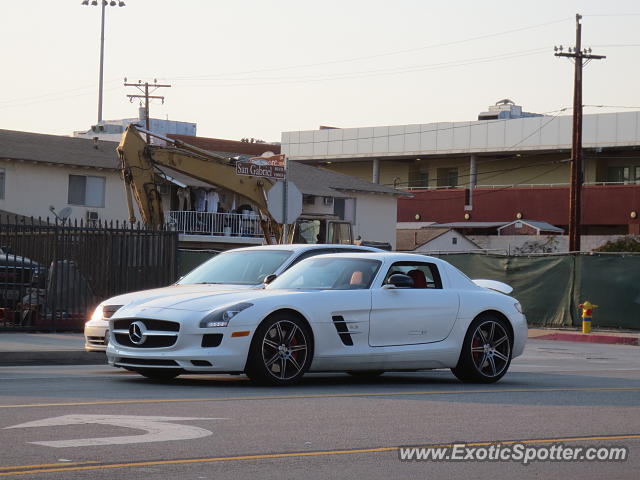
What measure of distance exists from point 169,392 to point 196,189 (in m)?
43.7

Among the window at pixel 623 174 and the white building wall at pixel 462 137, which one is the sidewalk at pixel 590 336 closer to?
the white building wall at pixel 462 137

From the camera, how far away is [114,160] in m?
53.0

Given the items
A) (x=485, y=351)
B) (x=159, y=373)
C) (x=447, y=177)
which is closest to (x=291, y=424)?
(x=159, y=373)

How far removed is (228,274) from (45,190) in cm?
3550

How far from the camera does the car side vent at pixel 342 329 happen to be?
1295cm

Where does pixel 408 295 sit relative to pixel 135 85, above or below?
below

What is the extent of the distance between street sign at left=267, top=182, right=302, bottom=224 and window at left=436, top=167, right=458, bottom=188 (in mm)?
66526

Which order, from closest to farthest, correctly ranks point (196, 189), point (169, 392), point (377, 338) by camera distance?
1. point (169, 392)
2. point (377, 338)
3. point (196, 189)

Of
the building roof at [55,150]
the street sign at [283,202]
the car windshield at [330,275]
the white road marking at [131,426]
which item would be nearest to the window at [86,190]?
the building roof at [55,150]

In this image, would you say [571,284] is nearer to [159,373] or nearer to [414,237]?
[159,373]

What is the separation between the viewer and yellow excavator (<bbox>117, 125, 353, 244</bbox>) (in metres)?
32.5

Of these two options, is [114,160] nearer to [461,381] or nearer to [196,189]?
[196,189]

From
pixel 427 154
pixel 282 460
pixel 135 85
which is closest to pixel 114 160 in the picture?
pixel 135 85

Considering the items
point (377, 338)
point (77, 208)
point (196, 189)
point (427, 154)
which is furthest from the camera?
point (427, 154)
